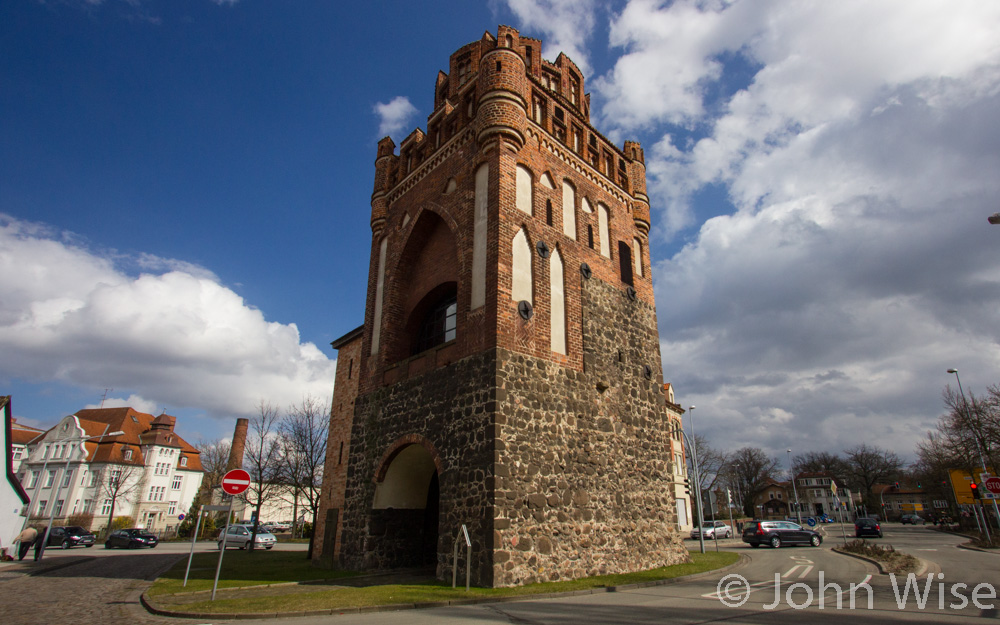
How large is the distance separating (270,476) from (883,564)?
36.3 meters

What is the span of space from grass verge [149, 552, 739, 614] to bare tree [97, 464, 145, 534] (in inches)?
Answer: 1844

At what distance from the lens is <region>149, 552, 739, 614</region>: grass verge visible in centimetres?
943

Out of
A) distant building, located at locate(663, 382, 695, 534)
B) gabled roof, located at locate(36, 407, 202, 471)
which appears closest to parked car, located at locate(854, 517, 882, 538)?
distant building, located at locate(663, 382, 695, 534)

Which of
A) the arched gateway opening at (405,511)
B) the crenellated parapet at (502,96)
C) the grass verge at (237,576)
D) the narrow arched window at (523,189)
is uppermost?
the crenellated parapet at (502,96)

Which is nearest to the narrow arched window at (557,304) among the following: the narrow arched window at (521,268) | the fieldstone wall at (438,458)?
the narrow arched window at (521,268)

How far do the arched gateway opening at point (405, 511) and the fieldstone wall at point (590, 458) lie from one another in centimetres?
379

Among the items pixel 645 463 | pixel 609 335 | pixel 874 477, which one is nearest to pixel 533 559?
pixel 645 463

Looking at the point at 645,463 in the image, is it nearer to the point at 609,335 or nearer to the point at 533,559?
the point at 609,335

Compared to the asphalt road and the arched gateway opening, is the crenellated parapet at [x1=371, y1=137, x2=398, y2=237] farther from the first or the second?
the asphalt road

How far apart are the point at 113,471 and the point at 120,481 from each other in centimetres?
306

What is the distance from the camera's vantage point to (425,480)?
16.7 m

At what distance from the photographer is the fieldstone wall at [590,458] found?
39.2 feet

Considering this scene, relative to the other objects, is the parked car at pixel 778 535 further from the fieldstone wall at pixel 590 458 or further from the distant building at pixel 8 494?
the distant building at pixel 8 494

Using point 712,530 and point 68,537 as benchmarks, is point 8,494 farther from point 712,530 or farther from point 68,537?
point 712,530
